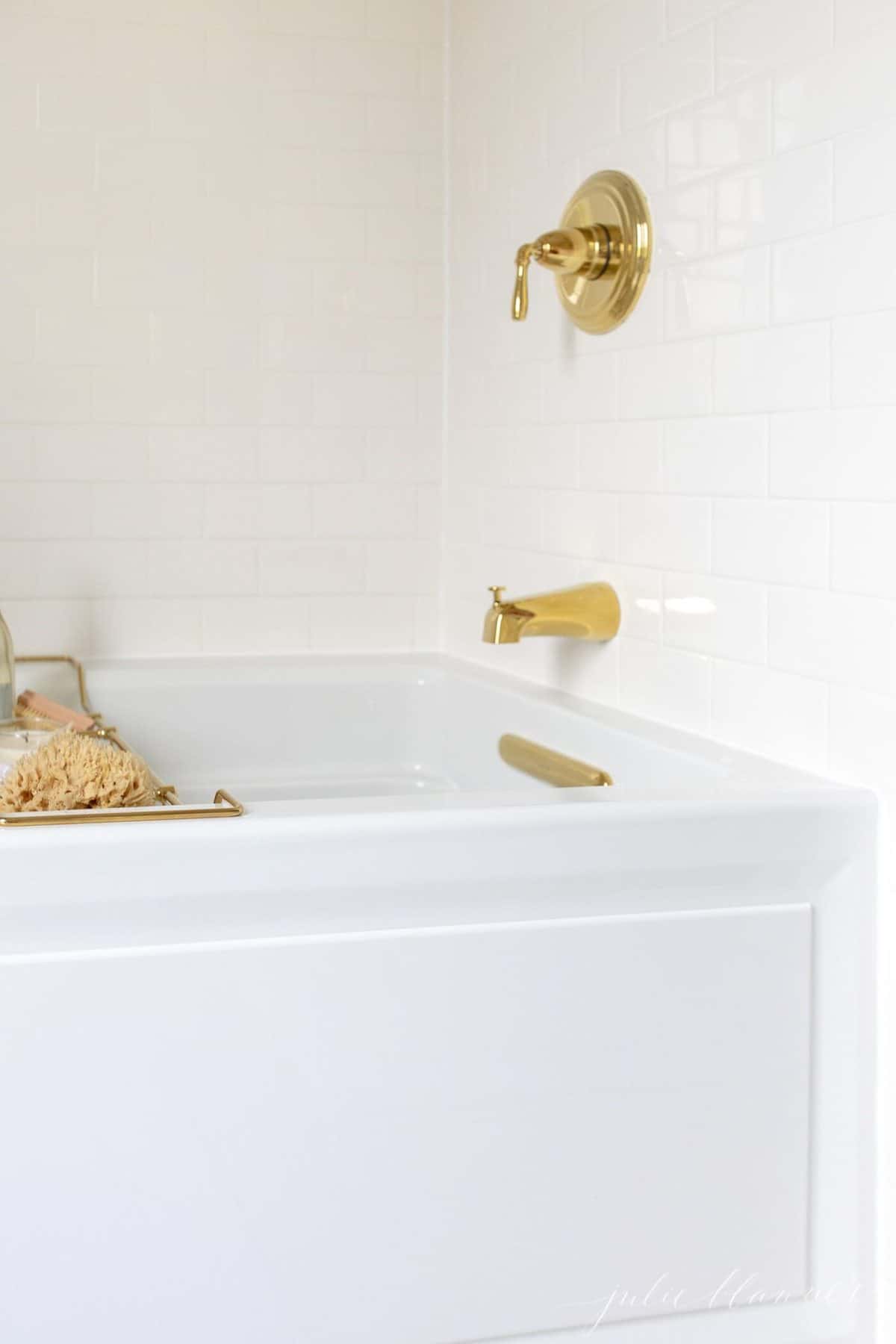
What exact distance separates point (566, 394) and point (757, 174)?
0.57m

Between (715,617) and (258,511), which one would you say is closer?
(715,617)

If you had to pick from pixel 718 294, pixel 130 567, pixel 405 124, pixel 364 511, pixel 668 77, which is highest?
pixel 405 124

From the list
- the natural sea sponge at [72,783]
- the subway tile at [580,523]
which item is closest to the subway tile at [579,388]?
the subway tile at [580,523]

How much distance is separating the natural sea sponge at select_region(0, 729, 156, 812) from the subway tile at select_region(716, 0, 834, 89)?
93cm

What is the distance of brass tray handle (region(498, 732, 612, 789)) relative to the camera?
1776 mm

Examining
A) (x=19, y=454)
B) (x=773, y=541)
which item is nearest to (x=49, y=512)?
(x=19, y=454)

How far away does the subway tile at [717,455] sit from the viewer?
5.16ft

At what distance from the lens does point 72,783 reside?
1.29 metres

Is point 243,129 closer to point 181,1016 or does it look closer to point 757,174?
point 757,174

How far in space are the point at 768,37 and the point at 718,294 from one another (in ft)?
0.85

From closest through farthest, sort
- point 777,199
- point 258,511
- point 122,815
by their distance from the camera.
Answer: point 122,815 → point 777,199 → point 258,511

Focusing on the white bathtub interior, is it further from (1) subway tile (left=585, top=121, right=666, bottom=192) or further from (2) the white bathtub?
(2) the white bathtub

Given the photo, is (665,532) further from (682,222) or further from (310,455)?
(310,455)

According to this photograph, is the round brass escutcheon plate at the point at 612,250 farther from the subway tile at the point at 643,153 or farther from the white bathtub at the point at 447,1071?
the white bathtub at the point at 447,1071
